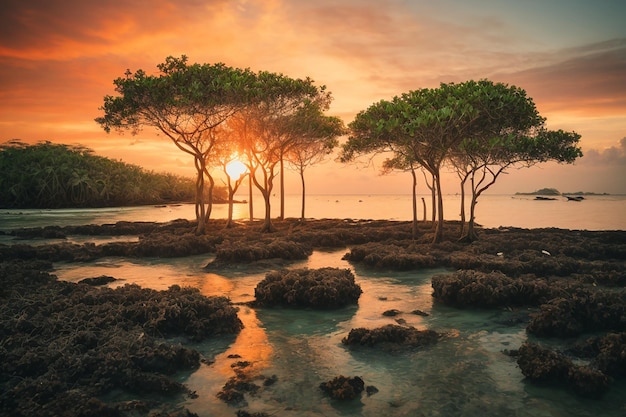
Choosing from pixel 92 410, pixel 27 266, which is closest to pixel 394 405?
pixel 92 410

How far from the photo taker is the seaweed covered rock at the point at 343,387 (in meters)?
7.07

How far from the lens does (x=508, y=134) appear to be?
1121 inches

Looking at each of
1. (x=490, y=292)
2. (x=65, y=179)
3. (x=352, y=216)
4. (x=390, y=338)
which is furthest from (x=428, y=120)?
(x=65, y=179)

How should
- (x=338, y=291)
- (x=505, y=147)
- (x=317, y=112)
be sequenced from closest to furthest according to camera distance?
(x=338, y=291), (x=505, y=147), (x=317, y=112)

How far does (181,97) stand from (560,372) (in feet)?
97.9

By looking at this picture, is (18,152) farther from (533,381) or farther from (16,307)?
(533,381)

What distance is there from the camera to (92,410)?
20.7ft

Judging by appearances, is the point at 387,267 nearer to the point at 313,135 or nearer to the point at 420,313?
the point at 420,313

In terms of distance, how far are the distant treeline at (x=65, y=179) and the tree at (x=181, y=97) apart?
56.5m

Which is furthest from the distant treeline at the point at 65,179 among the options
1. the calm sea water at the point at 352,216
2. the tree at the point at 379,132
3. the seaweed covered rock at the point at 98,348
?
the seaweed covered rock at the point at 98,348

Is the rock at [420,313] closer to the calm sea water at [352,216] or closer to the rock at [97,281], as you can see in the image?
the rock at [97,281]

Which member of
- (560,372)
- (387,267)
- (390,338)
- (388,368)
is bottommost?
(387,267)

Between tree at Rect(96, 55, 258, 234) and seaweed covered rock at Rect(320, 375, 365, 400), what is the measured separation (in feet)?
87.8

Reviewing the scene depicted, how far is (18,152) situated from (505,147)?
3871 inches
